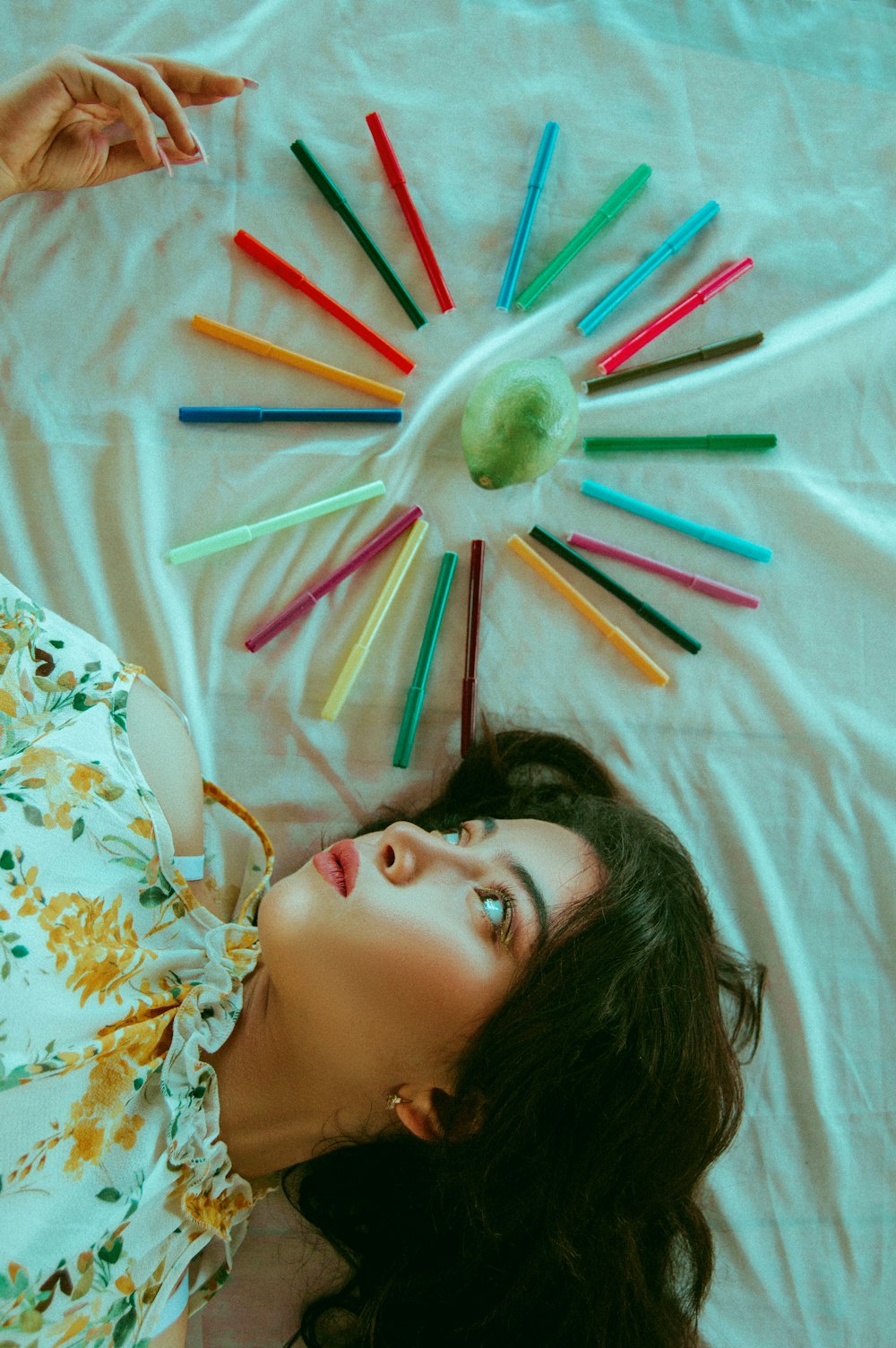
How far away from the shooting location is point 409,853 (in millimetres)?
632

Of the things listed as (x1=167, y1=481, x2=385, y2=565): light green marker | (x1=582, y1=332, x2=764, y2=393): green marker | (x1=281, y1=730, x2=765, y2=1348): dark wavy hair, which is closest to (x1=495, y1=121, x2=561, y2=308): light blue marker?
(x1=582, y1=332, x2=764, y2=393): green marker

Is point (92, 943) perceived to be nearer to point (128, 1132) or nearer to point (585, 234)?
point (128, 1132)

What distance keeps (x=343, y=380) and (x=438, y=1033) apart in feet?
1.99

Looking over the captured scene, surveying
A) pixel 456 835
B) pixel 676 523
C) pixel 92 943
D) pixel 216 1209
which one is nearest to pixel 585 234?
pixel 676 523

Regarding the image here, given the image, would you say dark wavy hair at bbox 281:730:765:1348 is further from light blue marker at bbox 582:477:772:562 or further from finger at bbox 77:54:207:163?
finger at bbox 77:54:207:163

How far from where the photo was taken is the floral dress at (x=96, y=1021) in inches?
23.7

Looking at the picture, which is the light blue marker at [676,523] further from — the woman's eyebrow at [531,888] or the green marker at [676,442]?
the woman's eyebrow at [531,888]

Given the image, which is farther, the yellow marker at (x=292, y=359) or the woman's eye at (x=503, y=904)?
the yellow marker at (x=292, y=359)

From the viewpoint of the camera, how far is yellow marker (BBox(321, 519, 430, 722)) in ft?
2.86

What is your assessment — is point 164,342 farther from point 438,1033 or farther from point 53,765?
point 438,1033

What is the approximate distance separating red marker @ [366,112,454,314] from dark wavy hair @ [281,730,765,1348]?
0.52 m

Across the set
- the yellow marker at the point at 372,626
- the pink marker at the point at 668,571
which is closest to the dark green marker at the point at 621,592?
the pink marker at the point at 668,571

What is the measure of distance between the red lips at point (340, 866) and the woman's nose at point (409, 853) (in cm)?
2

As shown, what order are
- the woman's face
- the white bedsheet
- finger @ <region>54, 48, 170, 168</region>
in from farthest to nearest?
the white bedsheet, finger @ <region>54, 48, 170, 168</region>, the woman's face
